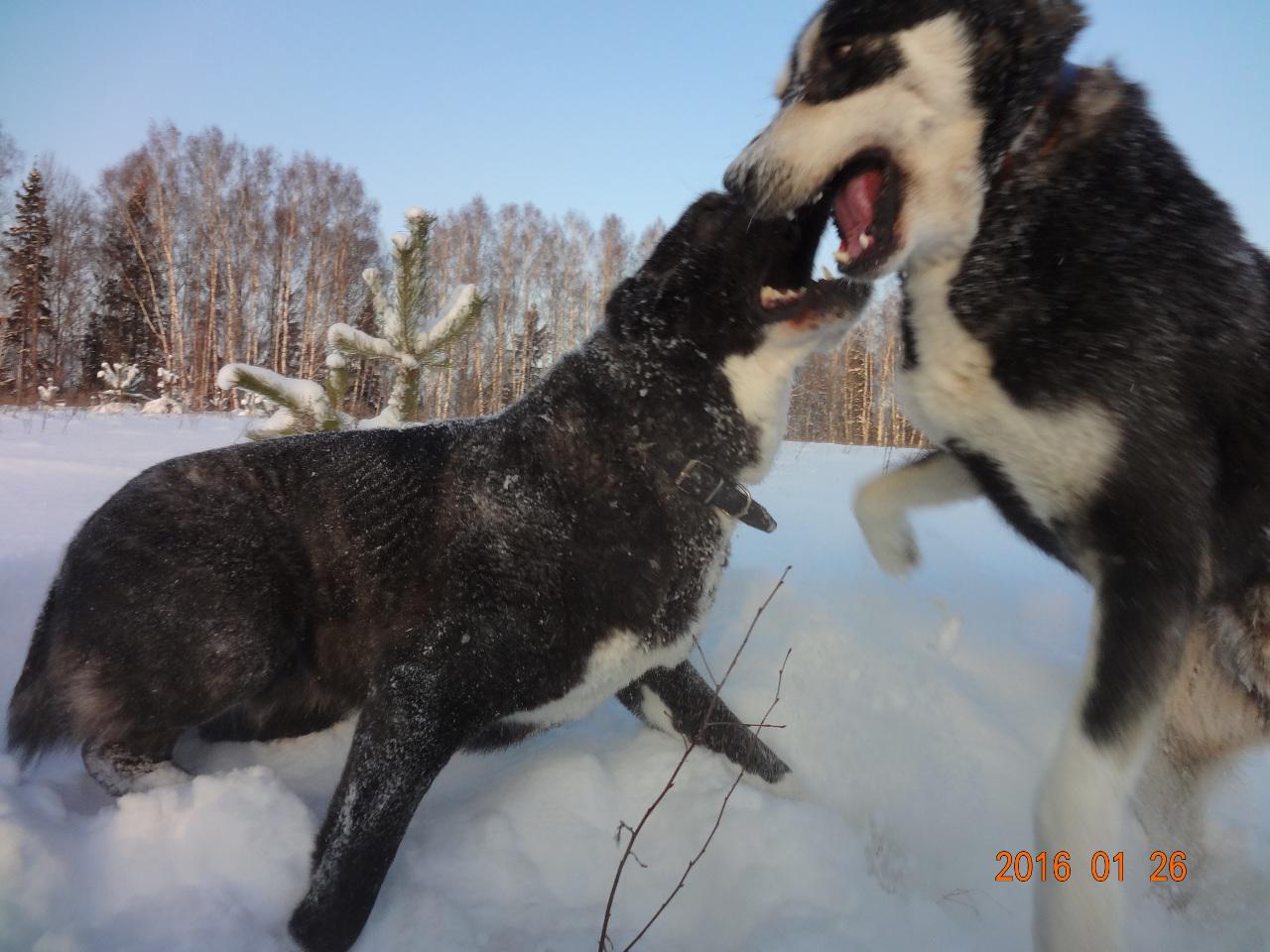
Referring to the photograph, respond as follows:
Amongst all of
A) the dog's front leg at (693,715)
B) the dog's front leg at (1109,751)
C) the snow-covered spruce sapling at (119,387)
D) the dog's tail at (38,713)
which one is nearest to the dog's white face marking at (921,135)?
the dog's front leg at (1109,751)

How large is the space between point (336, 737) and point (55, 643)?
883 millimetres

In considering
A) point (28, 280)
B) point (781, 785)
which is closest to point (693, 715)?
point (781, 785)

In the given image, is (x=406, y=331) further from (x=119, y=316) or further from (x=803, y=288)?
(x=119, y=316)

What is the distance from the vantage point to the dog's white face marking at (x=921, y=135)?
5.32 feet

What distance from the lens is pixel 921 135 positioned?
165 centimetres

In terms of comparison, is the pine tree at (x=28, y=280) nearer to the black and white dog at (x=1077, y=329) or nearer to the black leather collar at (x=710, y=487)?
the black leather collar at (x=710, y=487)

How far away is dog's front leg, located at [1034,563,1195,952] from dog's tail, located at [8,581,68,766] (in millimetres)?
2556

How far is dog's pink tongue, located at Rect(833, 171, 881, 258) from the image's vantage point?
1.76 m

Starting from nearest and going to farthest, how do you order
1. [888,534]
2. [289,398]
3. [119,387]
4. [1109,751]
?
[1109,751] < [888,534] < [289,398] < [119,387]

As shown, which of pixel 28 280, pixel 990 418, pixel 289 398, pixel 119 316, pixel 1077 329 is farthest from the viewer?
pixel 119 316

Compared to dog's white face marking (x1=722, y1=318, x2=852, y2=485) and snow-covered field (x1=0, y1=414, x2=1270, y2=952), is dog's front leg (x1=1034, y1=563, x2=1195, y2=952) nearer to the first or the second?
snow-covered field (x1=0, y1=414, x2=1270, y2=952)

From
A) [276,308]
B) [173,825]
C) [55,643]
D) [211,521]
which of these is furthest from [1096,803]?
[276,308]

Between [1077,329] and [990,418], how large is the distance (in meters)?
0.25

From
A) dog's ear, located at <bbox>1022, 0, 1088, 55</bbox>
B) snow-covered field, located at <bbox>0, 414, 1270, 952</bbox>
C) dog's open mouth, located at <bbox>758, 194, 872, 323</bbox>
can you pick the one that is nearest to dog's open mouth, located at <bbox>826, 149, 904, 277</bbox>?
dog's open mouth, located at <bbox>758, 194, 872, 323</bbox>
